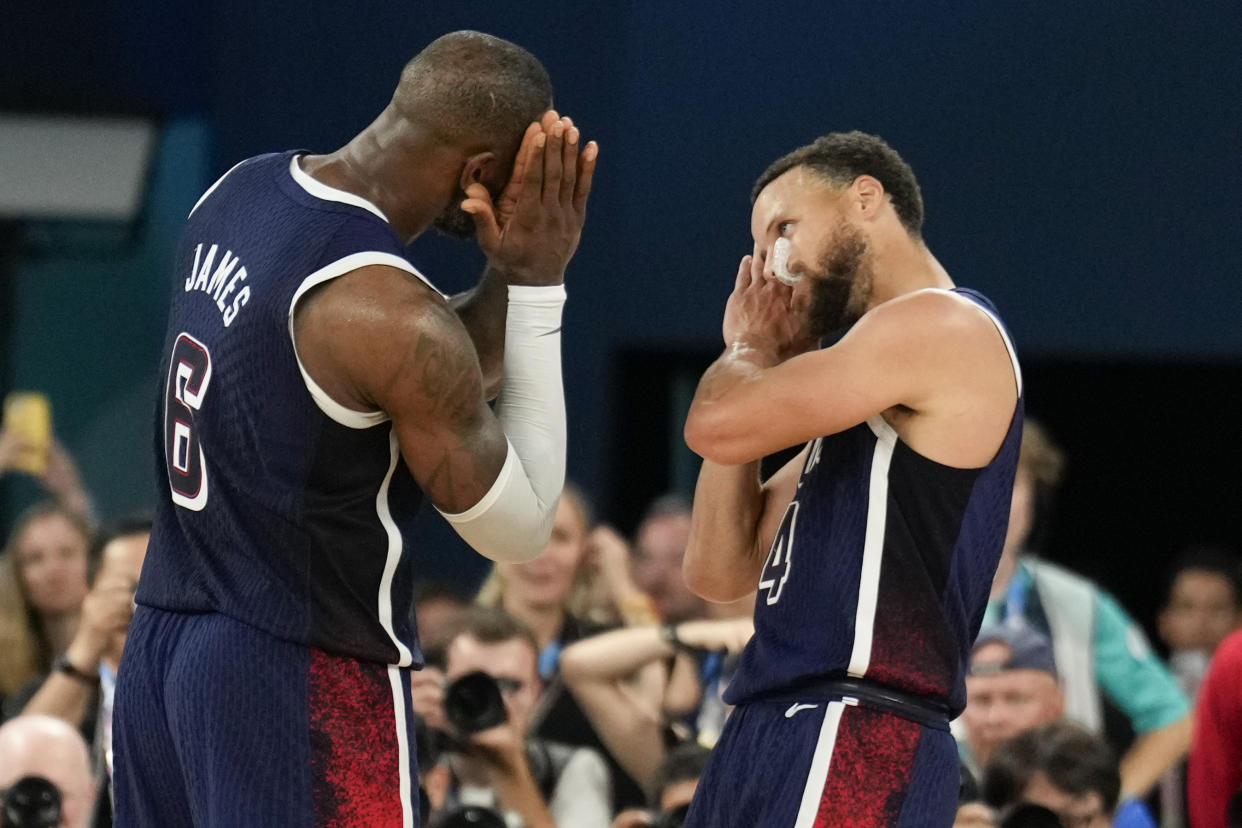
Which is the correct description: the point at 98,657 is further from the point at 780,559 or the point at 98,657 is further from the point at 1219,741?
the point at 1219,741

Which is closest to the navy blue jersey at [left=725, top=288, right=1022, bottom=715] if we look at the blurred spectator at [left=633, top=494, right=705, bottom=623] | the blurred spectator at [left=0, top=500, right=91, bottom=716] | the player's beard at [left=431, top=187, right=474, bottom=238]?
the player's beard at [left=431, top=187, right=474, bottom=238]

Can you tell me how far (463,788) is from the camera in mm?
4723

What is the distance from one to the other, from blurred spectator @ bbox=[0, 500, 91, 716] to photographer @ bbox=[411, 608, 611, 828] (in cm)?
161

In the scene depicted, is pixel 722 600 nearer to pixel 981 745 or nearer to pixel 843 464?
pixel 843 464

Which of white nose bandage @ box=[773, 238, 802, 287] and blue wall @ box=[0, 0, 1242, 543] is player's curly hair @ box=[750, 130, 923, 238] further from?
blue wall @ box=[0, 0, 1242, 543]

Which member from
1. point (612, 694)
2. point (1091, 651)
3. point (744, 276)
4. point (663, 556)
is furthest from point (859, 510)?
point (663, 556)

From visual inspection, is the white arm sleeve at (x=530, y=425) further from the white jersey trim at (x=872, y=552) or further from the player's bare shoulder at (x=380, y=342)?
the white jersey trim at (x=872, y=552)

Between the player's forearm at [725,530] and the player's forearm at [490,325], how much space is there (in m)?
0.41

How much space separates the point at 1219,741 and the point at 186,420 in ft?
8.15

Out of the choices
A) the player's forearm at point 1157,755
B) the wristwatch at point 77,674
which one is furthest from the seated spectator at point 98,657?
the player's forearm at point 1157,755

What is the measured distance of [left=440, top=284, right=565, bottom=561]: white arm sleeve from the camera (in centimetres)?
296

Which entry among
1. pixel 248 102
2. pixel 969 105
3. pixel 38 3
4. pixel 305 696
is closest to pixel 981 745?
pixel 305 696

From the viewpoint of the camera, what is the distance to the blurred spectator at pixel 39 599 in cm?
593

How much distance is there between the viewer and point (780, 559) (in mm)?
3062
